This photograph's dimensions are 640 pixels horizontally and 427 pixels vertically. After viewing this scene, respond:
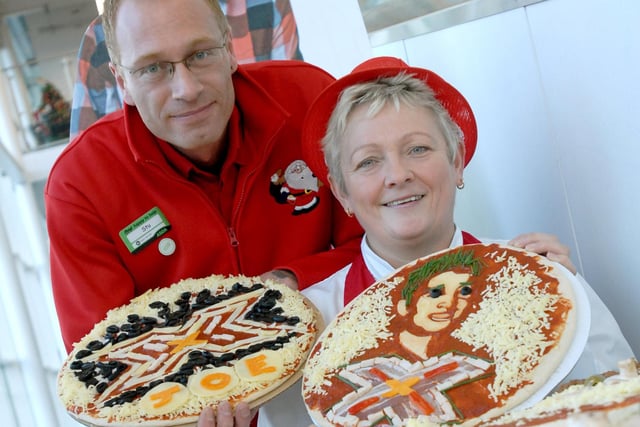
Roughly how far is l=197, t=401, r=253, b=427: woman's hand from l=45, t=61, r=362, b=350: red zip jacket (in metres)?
0.59

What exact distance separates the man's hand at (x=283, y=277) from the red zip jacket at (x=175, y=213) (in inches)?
1.0

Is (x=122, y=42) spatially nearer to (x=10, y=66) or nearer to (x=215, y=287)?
(x=215, y=287)

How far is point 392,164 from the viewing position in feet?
6.01

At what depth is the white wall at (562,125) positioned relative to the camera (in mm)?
1802

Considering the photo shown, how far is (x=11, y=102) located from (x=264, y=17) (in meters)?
6.62

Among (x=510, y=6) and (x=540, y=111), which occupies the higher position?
(x=510, y=6)

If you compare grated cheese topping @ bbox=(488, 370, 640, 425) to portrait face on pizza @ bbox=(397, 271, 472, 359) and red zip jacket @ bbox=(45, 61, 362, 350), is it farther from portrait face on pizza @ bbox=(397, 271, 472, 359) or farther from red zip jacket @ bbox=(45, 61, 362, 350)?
red zip jacket @ bbox=(45, 61, 362, 350)

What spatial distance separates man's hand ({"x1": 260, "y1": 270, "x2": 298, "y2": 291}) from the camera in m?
2.11

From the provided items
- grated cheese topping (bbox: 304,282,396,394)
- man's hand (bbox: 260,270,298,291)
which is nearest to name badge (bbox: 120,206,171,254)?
man's hand (bbox: 260,270,298,291)

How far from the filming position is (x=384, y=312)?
1.65 m

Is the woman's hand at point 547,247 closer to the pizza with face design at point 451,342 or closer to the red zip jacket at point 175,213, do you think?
the pizza with face design at point 451,342

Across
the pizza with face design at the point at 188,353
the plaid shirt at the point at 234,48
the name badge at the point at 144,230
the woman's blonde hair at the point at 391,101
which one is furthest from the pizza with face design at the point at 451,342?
the plaid shirt at the point at 234,48

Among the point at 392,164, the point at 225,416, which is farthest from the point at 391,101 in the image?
the point at 225,416

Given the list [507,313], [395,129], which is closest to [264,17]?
[395,129]
